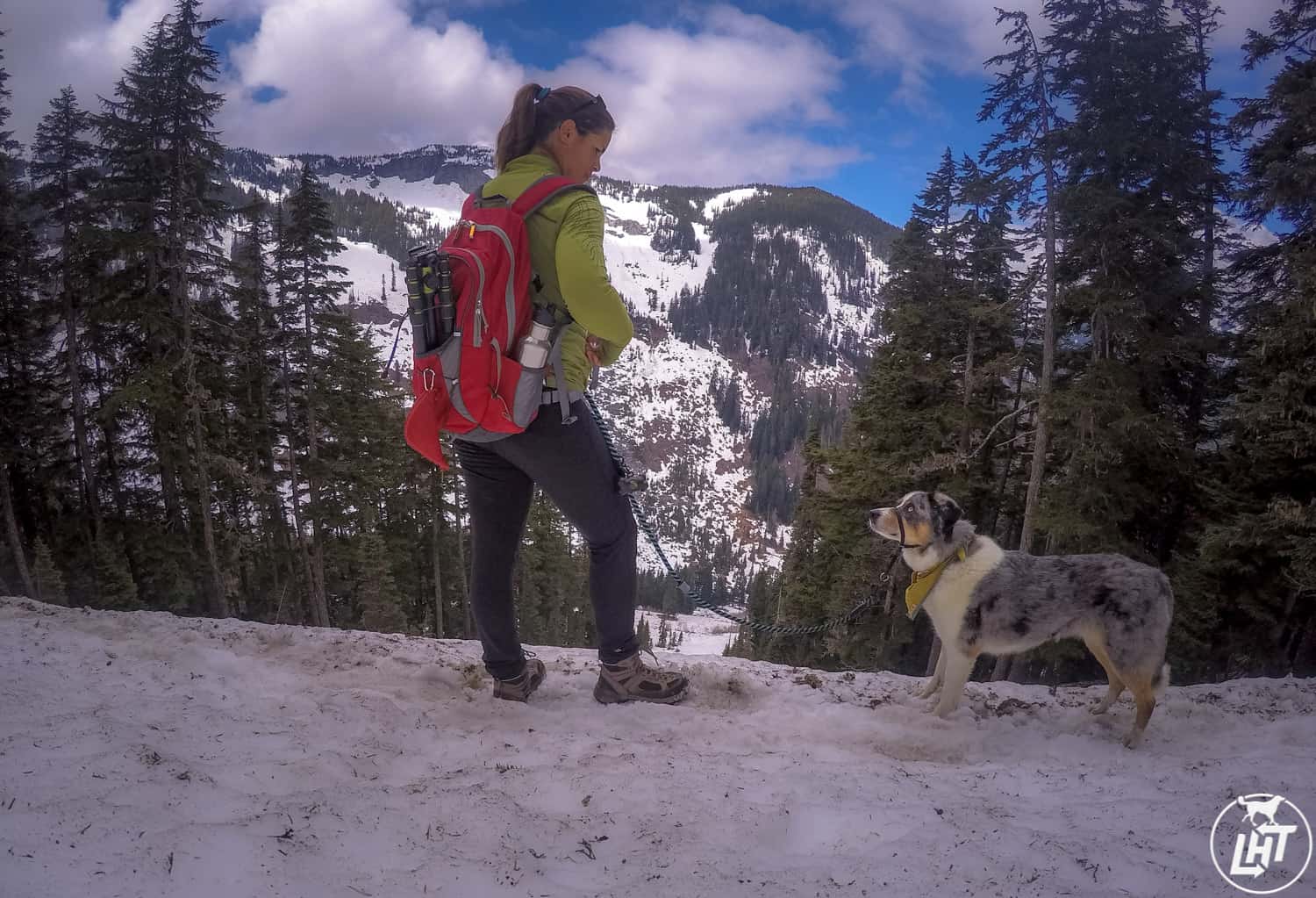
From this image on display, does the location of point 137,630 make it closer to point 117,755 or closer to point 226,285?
point 117,755

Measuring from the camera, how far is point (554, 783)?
296 cm

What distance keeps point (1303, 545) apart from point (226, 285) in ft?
88.1

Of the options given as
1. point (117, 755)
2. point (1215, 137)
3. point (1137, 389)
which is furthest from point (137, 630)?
point (1215, 137)

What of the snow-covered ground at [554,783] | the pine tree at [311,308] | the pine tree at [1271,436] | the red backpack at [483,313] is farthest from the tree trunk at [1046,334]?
the pine tree at [311,308]

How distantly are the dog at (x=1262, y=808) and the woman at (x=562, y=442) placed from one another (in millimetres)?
3202

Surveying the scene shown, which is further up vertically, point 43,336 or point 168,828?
point 43,336

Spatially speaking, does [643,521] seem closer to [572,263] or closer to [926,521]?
[572,263]

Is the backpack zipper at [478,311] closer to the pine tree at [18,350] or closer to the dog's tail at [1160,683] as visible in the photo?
the dog's tail at [1160,683]

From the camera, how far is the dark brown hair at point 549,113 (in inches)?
140

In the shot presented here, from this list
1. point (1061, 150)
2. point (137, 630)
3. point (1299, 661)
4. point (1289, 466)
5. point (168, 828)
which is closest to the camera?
point (168, 828)

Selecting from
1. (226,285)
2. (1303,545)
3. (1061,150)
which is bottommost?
(1303,545)

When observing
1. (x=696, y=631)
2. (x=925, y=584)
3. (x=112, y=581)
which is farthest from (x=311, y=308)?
(x=696, y=631)

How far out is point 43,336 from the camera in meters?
20.2

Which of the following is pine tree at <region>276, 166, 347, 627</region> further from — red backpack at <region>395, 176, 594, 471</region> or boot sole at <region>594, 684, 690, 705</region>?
red backpack at <region>395, 176, 594, 471</region>
